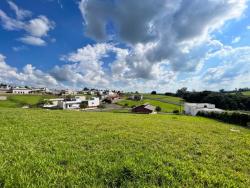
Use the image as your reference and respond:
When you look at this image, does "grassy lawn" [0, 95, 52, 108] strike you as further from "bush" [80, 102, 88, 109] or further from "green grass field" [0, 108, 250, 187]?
"green grass field" [0, 108, 250, 187]

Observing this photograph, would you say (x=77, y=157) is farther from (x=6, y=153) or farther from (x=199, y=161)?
(x=199, y=161)

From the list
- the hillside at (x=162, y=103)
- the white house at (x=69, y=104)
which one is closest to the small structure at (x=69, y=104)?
the white house at (x=69, y=104)

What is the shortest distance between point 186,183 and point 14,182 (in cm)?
460

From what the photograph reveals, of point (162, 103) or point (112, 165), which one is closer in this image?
point (112, 165)

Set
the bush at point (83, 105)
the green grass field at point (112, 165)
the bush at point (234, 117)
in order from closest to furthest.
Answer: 1. the green grass field at point (112, 165)
2. the bush at point (234, 117)
3. the bush at point (83, 105)

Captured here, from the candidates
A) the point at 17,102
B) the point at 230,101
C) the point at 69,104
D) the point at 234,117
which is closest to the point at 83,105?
the point at 69,104

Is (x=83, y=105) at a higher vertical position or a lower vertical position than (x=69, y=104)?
lower

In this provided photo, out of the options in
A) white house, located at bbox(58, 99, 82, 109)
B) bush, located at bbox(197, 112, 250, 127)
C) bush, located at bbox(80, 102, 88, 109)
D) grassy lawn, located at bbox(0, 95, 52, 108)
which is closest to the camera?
bush, located at bbox(197, 112, 250, 127)

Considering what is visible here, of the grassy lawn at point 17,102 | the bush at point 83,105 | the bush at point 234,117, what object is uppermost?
the grassy lawn at point 17,102

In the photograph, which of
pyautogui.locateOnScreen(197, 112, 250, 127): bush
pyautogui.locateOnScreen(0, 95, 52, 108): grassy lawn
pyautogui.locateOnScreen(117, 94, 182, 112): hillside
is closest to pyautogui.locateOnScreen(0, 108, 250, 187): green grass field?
pyautogui.locateOnScreen(197, 112, 250, 127): bush

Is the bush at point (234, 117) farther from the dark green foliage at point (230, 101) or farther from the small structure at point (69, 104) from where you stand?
the small structure at point (69, 104)

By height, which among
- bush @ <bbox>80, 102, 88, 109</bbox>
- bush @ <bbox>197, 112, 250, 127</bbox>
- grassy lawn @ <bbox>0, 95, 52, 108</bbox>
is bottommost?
bush @ <bbox>197, 112, 250, 127</bbox>

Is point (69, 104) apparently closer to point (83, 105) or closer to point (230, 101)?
point (83, 105)

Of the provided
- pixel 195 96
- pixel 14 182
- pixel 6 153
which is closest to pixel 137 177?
pixel 14 182
